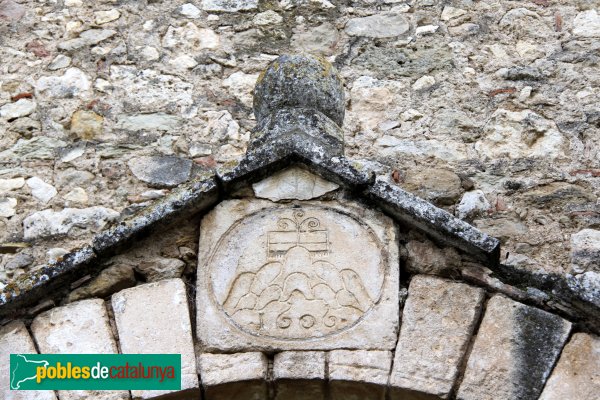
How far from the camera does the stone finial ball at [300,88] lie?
433cm

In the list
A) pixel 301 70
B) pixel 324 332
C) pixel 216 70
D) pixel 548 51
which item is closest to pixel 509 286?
pixel 324 332

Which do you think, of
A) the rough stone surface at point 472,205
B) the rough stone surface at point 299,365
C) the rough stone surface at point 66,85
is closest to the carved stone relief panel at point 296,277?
the rough stone surface at point 299,365

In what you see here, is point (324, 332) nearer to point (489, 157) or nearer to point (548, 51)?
point (489, 157)

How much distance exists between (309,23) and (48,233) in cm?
189

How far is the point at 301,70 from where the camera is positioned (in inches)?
173

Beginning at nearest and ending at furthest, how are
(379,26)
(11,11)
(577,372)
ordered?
(577,372), (379,26), (11,11)

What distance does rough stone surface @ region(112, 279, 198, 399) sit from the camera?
12.2 feet

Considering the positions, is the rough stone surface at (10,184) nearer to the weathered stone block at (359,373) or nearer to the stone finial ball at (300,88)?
the stone finial ball at (300,88)

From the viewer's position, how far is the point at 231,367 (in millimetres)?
3697

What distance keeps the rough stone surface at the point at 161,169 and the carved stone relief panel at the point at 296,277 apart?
2.87ft

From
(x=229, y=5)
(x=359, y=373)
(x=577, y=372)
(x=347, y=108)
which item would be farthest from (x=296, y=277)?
(x=229, y=5)

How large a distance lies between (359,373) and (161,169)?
1.72m

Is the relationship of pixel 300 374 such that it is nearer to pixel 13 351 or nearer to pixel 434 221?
pixel 434 221

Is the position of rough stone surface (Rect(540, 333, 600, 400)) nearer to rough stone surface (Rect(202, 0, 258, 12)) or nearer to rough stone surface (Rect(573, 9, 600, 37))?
rough stone surface (Rect(573, 9, 600, 37))
